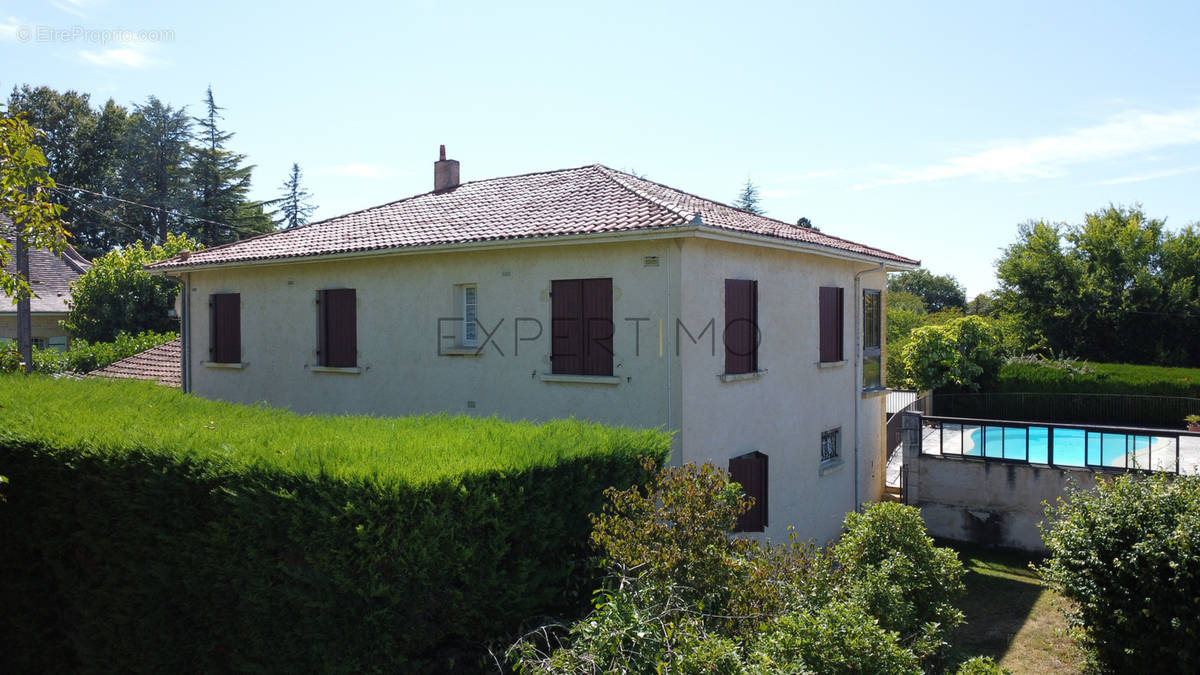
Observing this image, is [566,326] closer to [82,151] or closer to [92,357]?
[92,357]

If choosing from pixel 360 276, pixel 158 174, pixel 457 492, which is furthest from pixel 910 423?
pixel 158 174

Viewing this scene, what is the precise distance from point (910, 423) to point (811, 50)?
954 centimetres

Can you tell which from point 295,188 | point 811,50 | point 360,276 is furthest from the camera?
point 295,188

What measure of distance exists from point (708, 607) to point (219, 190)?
153 feet

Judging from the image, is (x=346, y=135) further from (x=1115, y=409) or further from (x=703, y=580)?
(x=1115, y=409)

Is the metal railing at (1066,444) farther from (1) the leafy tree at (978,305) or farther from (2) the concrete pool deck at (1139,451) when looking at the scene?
(1) the leafy tree at (978,305)

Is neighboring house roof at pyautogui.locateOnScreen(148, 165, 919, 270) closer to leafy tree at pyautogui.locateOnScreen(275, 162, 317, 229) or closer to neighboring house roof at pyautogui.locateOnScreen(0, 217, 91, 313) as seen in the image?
neighboring house roof at pyautogui.locateOnScreen(0, 217, 91, 313)

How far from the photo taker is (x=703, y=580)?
5688mm

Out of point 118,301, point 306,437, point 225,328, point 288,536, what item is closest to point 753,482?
point 306,437

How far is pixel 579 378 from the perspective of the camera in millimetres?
11812

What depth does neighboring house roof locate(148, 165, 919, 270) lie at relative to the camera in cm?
1180

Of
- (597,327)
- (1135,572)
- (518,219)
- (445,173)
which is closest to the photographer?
(1135,572)

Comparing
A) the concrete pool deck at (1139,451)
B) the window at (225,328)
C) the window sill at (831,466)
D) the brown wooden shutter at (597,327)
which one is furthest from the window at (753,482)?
the window at (225,328)

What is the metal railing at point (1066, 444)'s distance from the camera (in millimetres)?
16281
